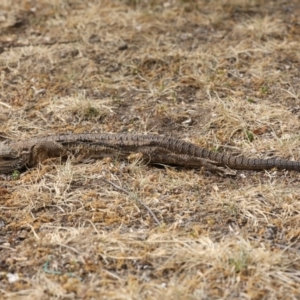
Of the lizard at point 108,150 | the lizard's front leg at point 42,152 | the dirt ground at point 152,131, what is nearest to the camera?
the dirt ground at point 152,131

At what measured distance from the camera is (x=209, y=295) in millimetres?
3936

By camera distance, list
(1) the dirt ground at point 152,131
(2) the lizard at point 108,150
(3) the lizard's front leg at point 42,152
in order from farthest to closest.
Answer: (3) the lizard's front leg at point 42,152 → (2) the lizard at point 108,150 → (1) the dirt ground at point 152,131

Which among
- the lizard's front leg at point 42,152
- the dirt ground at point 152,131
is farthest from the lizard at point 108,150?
the dirt ground at point 152,131

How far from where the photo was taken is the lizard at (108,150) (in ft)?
18.2

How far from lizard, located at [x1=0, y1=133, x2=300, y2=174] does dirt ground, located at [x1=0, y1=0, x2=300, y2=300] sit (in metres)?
0.11

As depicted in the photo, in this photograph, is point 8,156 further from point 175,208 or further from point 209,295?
point 209,295

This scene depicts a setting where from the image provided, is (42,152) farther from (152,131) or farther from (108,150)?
(152,131)

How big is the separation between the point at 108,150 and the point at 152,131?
0.64 m

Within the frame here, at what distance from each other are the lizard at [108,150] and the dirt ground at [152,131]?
0.37ft

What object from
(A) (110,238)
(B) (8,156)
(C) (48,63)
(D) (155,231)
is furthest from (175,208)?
(C) (48,63)

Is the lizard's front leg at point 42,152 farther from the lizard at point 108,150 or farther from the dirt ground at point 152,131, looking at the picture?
the dirt ground at point 152,131

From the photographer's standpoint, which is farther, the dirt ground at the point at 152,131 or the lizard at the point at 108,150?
the lizard at the point at 108,150

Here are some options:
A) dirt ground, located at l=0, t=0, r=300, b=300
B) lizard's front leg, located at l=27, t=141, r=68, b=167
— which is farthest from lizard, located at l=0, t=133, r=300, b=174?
Answer: dirt ground, located at l=0, t=0, r=300, b=300

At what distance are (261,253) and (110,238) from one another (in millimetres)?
1079
